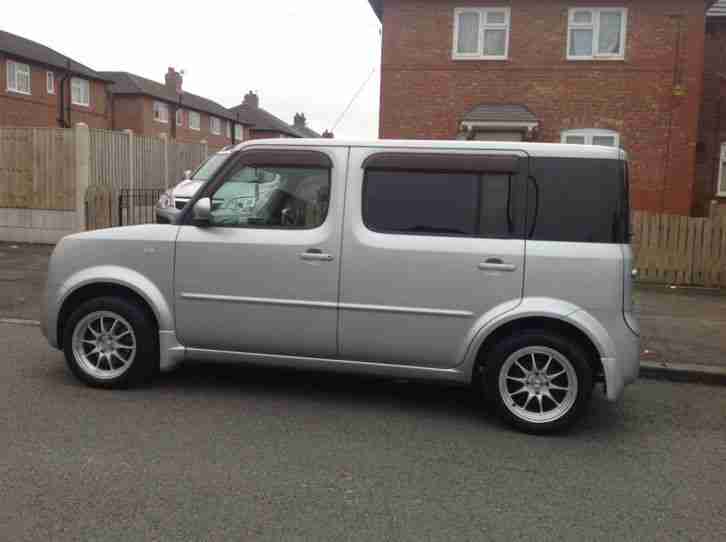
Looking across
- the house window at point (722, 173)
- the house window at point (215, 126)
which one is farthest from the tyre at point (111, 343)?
the house window at point (215, 126)

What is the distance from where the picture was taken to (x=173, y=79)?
51312mm

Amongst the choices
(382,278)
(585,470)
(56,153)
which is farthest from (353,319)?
(56,153)

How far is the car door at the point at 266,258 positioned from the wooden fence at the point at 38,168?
9525mm

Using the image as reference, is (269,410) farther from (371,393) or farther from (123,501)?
(123,501)

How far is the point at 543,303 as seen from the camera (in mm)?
4930

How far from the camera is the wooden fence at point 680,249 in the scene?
1170cm

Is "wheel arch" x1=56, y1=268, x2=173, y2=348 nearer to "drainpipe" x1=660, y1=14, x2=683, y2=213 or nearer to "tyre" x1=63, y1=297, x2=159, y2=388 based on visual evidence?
"tyre" x1=63, y1=297, x2=159, y2=388

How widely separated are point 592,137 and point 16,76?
29655 mm

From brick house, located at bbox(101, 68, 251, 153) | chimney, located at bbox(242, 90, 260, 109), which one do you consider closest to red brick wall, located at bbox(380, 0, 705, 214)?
brick house, located at bbox(101, 68, 251, 153)

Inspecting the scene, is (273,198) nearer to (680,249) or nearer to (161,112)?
(680,249)

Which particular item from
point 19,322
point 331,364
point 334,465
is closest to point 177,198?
point 19,322

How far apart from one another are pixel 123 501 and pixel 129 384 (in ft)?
6.81

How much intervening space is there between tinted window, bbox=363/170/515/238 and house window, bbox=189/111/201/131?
4986 centimetres

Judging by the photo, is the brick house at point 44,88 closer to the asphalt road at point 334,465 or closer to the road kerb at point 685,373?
the asphalt road at point 334,465
